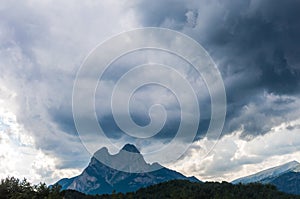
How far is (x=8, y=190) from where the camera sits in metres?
156

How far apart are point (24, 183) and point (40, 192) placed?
8313 mm

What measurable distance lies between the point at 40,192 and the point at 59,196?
9.65m

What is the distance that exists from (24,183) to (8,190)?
29.0ft

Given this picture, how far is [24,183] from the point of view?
536ft

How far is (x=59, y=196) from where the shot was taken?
6378 inches

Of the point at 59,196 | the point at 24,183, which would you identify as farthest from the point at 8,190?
the point at 59,196

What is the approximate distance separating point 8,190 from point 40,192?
47.7 feet

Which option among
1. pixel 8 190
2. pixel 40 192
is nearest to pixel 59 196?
pixel 40 192

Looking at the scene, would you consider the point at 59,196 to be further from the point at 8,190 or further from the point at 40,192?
the point at 8,190

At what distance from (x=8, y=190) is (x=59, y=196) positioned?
21985 millimetres

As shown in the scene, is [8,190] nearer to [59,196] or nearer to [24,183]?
[24,183]

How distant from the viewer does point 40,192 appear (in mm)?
164250
